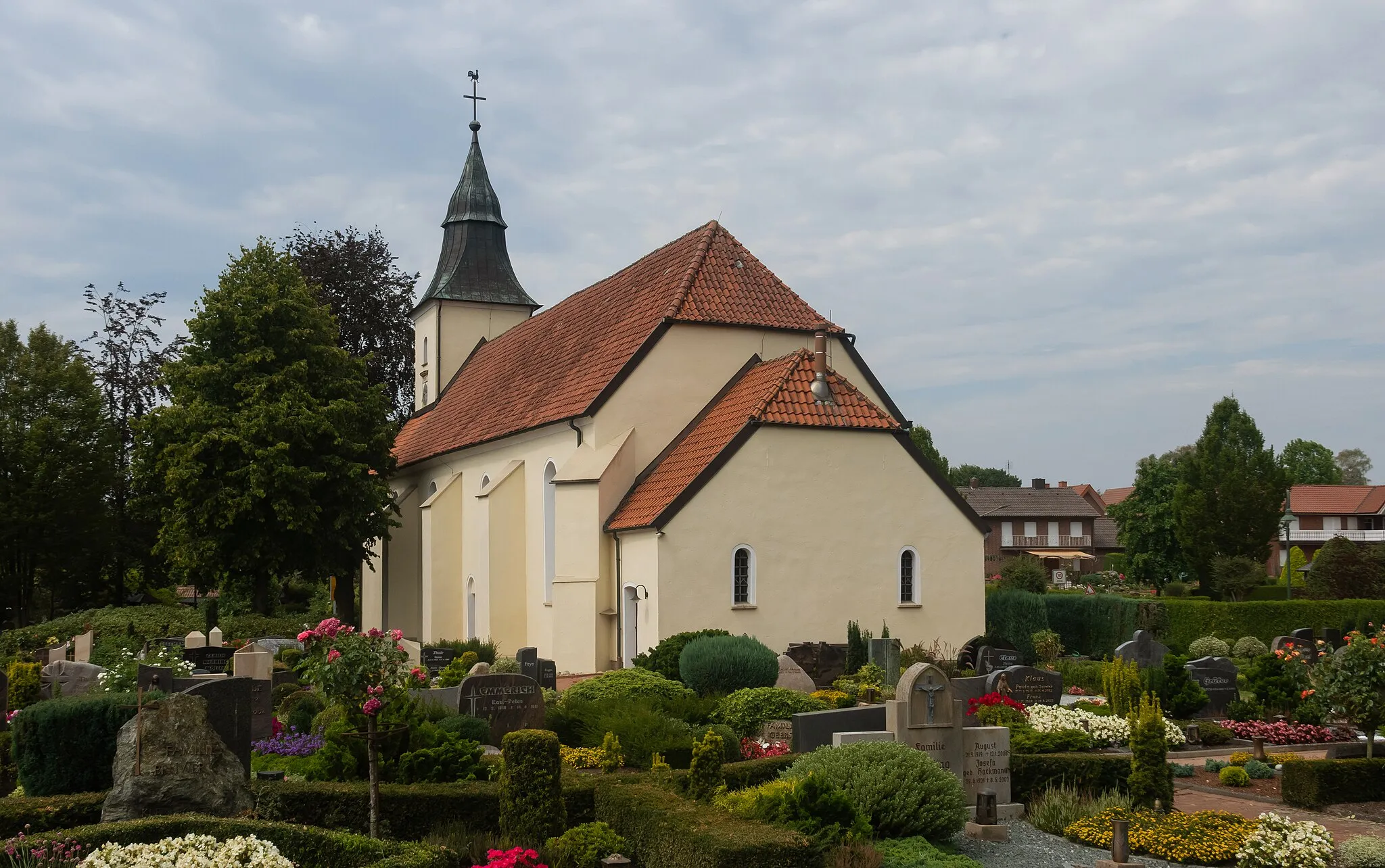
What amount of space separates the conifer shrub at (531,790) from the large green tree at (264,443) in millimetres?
21048

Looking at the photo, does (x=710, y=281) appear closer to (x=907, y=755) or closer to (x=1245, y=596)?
(x=907, y=755)

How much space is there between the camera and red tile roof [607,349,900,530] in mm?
24078

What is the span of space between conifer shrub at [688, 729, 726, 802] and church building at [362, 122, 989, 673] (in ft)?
38.7

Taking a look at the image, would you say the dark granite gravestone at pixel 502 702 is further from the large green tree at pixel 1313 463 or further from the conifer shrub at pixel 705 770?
the large green tree at pixel 1313 463

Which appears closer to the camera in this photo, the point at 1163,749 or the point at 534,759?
the point at 534,759

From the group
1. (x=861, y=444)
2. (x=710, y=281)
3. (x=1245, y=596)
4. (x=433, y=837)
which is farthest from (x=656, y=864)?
(x=1245, y=596)

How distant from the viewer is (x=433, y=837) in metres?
11.0

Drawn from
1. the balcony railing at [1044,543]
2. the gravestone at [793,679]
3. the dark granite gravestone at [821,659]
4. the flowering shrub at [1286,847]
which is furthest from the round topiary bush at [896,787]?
the balcony railing at [1044,543]

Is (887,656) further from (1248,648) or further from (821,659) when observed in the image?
(1248,648)

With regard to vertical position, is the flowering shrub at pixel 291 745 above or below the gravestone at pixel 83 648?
below

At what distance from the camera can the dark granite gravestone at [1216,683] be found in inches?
798

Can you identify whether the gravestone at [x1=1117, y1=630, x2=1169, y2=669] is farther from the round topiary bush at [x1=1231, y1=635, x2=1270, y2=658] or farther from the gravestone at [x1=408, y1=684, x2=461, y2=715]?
the gravestone at [x1=408, y1=684, x2=461, y2=715]

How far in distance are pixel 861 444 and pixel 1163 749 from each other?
1310 cm

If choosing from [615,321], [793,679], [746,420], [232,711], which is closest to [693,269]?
[615,321]
